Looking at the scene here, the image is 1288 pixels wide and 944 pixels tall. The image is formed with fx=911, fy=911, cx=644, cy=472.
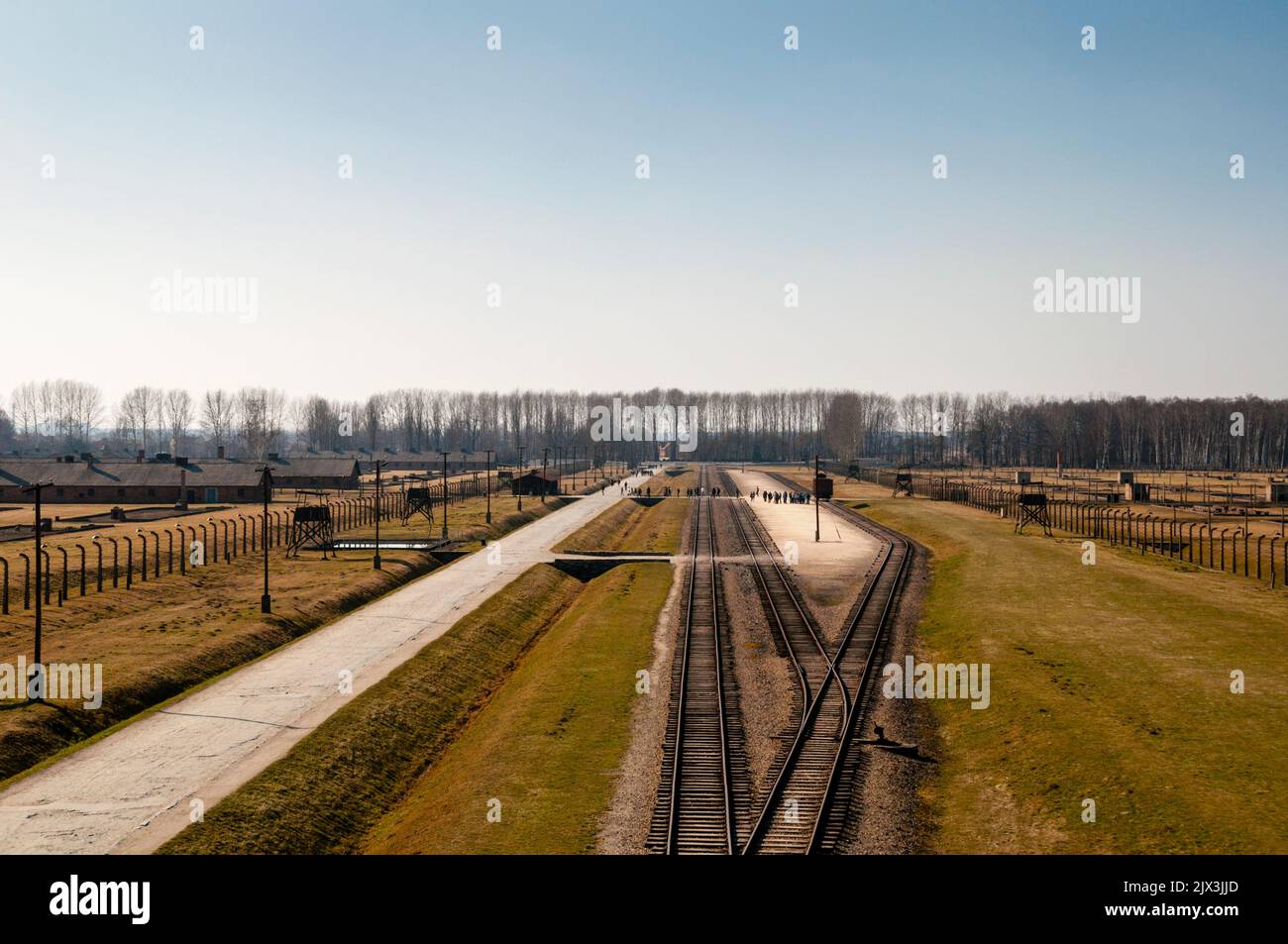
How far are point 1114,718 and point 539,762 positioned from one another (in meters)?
17.7

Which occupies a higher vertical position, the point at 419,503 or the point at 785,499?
the point at 419,503

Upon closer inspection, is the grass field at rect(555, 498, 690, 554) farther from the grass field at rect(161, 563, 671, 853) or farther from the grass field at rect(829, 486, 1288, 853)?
the grass field at rect(161, 563, 671, 853)

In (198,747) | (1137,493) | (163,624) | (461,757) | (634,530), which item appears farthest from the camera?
(1137,493)

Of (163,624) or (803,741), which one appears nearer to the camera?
(803,741)

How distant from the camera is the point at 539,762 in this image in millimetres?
26109

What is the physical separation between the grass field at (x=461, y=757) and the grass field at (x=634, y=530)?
31.3 metres

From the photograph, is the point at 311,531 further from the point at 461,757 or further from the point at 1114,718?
the point at 1114,718

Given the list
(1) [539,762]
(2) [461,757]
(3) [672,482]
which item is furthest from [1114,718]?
(3) [672,482]

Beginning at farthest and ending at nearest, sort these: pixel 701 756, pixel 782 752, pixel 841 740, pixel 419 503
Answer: pixel 419 503
pixel 841 740
pixel 782 752
pixel 701 756

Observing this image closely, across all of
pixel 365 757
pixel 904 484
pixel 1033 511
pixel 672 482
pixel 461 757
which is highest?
pixel 904 484

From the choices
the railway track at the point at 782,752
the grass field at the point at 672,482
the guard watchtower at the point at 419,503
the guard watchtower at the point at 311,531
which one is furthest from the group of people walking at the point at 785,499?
the railway track at the point at 782,752

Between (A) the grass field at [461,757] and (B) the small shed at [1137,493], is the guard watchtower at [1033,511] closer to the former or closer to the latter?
(B) the small shed at [1137,493]

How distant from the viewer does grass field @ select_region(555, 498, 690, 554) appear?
76.0m

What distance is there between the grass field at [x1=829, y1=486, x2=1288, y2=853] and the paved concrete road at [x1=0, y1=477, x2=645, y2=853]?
1853 cm
